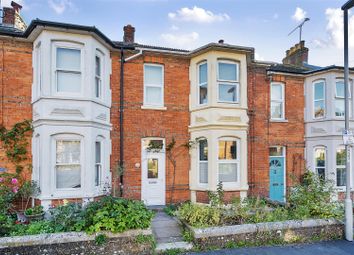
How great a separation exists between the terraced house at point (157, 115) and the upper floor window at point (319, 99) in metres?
0.05

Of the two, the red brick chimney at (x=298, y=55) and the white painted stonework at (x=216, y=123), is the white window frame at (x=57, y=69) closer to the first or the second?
the white painted stonework at (x=216, y=123)

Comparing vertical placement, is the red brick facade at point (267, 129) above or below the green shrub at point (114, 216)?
above

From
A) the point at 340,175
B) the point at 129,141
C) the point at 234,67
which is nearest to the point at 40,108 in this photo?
the point at 129,141

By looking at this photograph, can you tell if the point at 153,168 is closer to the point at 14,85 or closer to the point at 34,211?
the point at 34,211

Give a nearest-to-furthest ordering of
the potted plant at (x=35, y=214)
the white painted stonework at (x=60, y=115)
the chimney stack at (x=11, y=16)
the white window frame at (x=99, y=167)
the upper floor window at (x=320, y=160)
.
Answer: the potted plant at (x=35, y=214)
the white painted stonework at (x=60, y=115)
the white window frame at (x=99, y=167)
the chimney stack at (x=11, y=16)
the upper floor window at (x=320, y=160)

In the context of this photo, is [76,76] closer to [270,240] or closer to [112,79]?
[112,79]

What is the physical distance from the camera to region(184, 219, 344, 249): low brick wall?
6441 mm

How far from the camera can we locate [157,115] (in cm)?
1068

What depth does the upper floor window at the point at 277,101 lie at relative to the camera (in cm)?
1262

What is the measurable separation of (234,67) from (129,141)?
5.51m

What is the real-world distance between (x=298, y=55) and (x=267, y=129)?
6.91 m

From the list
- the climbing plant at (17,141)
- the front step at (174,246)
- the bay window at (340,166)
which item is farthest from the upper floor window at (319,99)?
the climbing plant at (17,141)

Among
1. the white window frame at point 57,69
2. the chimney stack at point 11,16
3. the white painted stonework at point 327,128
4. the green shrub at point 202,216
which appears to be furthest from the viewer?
the white painted stonework at point 327,128

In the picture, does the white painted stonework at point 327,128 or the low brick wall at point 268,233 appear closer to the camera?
the low brick wall at point 268,233
